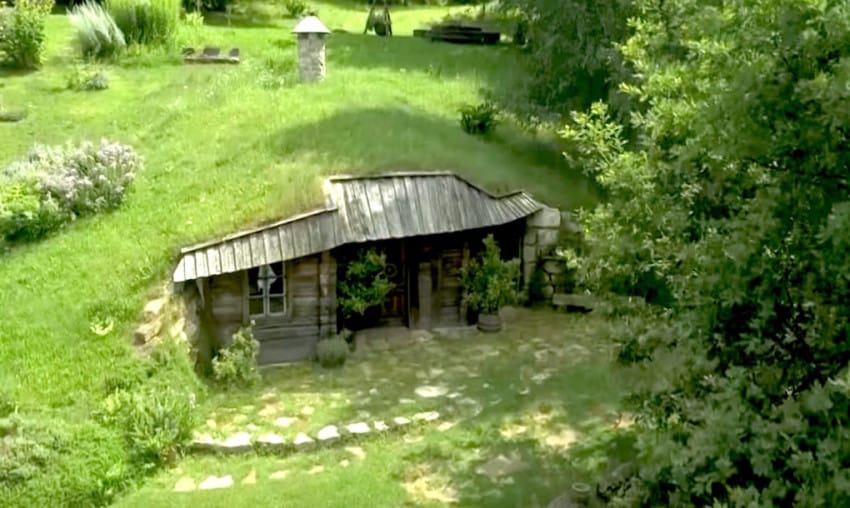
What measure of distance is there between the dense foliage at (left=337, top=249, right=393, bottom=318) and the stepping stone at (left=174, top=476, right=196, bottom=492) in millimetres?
3925

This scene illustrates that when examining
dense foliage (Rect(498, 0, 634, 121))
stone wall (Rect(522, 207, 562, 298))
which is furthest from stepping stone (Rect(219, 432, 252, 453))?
dense foliage (Rect(498, 0, 634, 121))

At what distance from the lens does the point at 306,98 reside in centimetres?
1581

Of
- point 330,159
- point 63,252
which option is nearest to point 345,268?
point 330,159

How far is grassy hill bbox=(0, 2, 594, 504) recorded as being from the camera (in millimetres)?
10281

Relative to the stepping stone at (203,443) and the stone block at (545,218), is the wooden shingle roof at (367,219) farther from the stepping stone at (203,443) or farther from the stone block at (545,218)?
the stepping stone at (203,443)

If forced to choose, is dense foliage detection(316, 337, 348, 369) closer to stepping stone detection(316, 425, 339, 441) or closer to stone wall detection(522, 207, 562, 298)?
stepping stone detection(316, 425, 339, 441)

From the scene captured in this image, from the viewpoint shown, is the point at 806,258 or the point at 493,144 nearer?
the point at 806,258

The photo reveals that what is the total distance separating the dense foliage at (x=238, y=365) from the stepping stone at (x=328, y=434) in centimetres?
164

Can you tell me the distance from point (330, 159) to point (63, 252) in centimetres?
406

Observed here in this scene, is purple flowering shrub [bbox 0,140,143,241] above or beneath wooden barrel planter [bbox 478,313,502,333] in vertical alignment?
above

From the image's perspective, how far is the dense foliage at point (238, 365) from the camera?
10.9 metres

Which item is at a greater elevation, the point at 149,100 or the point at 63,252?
the point at 149,100

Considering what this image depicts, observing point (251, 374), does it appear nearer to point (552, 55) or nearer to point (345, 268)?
point (345, 268)

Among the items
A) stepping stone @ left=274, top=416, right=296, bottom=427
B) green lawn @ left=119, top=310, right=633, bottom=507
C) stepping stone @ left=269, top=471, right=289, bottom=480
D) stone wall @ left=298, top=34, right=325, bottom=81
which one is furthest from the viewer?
stone wall @ left=298, top=34, right=325, bottom=81
